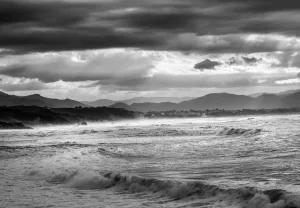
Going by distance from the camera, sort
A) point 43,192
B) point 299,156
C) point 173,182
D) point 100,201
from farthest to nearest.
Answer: point 299,156, point 43,192, point 173,182, point 100,201

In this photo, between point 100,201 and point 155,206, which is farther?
point 100,201

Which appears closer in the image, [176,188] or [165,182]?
[176,188]

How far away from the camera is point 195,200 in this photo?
14.5 m

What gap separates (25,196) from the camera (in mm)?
16797

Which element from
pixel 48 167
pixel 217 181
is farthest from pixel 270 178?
pixel 48 167

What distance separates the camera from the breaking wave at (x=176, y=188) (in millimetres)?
12945

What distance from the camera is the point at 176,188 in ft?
51.9

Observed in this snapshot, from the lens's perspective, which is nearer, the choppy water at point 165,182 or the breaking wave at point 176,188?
the breaking wave at point 176,188

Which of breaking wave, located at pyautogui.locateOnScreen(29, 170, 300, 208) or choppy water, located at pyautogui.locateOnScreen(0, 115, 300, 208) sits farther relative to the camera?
choppy water, located at pyautogui.locateOnScreen(0, 115, 300, 208)

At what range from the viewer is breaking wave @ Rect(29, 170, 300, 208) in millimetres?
12945

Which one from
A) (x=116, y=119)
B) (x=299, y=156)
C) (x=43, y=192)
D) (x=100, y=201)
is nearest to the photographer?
(x=100, y=201)

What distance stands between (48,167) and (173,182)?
1127 cm

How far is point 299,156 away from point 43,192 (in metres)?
12.8

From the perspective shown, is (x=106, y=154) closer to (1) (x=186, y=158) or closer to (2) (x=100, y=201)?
(1) (x=186, y=158)
